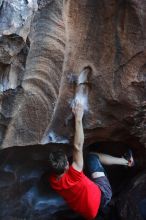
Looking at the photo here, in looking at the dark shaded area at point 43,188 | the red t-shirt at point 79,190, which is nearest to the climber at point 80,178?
the red t-shirt at point 79,190

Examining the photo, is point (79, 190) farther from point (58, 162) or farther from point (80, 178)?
point (58, 162)

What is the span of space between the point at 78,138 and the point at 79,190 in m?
0.33

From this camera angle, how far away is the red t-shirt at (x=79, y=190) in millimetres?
2689

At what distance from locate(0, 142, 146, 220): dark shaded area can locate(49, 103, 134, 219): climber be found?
0.13 meters

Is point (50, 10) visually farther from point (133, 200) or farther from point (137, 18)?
point (133, 200)

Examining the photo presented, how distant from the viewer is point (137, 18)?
2301 mm

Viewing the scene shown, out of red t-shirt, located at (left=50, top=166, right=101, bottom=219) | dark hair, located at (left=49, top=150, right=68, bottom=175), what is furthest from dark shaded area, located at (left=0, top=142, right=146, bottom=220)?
red t-shirt, located at (left=50, top=166, right=101, bottom=219)

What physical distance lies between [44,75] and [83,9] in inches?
14.9

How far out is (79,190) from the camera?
2723 mm

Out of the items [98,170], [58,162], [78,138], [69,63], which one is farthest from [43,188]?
[69,63]

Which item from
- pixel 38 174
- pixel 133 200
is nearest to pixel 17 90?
pixel 38 174

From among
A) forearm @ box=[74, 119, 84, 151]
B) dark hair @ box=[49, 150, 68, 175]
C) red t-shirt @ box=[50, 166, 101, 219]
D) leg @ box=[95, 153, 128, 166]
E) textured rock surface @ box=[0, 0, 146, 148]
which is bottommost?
red t-shirt @ box=[50, 166, 101, 219]

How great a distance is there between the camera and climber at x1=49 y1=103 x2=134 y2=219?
2631mm

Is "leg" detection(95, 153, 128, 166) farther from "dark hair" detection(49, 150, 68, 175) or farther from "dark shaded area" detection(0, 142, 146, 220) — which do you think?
"dark hair" detection(49, 150, 68, 175)
